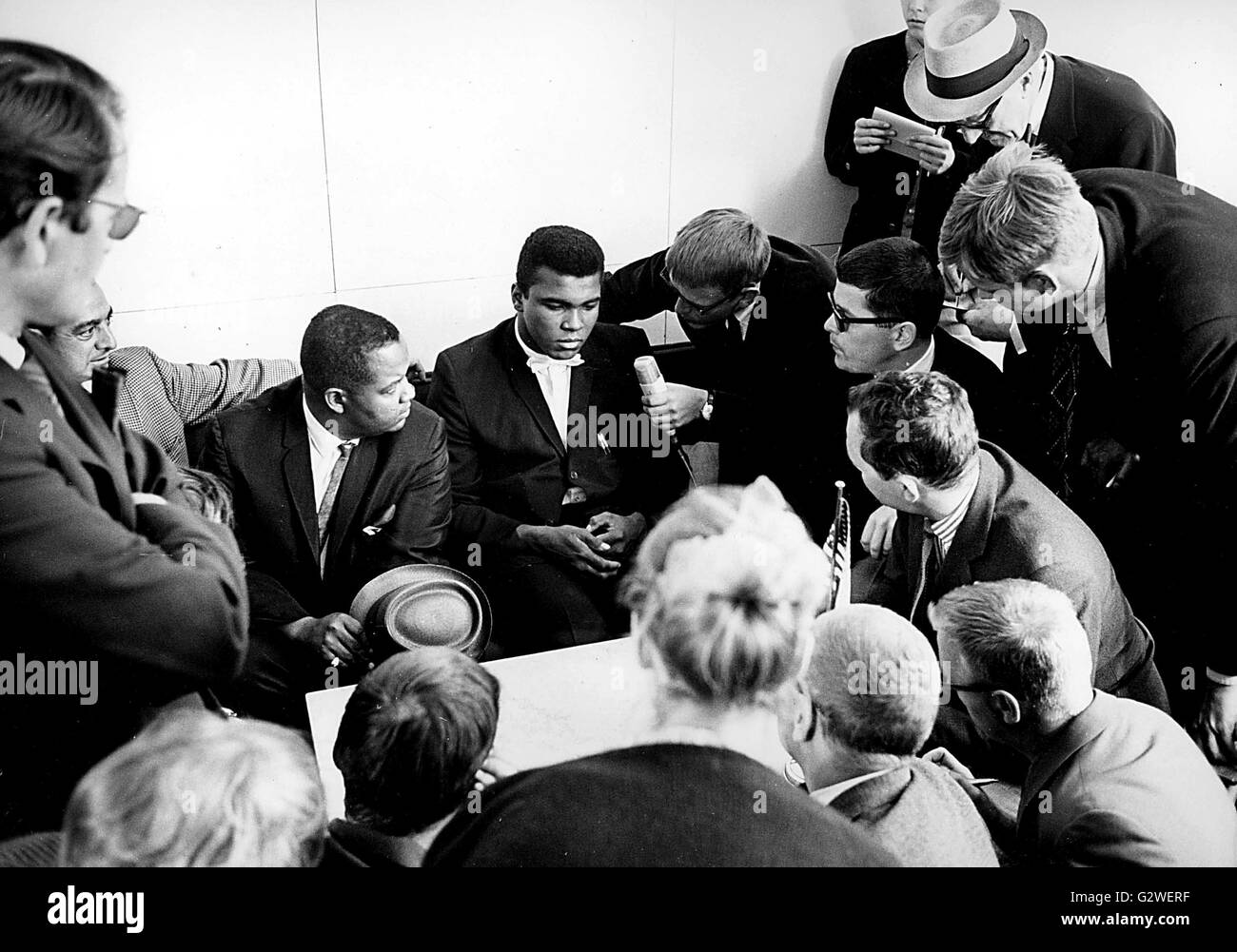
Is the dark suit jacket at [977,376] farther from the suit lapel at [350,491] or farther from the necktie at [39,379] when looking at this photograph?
the necktie at [39,379]

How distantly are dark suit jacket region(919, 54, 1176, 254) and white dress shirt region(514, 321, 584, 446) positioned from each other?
31.4 inches

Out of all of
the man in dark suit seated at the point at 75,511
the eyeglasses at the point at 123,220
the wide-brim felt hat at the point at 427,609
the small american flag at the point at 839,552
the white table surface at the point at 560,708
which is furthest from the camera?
the small american flag at the point at 839,552

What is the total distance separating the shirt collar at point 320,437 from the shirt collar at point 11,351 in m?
0.48

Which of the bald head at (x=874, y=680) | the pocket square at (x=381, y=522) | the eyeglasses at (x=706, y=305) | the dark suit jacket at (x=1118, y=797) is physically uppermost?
the eyeglasses at (x=706, y=305)

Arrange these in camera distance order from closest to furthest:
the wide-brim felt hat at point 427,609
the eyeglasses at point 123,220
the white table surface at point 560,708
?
the eyeglasses at point 123,220 < the white table surface at point 560,708 < the wide-brim felt hat at point 427,609

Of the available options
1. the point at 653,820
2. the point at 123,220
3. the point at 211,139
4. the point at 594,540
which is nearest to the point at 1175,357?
the point at 594,540

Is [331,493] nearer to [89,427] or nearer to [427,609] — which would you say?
[427,609]

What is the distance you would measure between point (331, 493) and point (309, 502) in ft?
0.14

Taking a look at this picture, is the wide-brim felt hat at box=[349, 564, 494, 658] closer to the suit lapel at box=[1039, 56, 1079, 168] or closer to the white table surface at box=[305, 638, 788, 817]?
the white table surface at box=[305, 638, 788, 817]

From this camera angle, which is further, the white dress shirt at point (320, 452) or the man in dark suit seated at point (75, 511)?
the white dress shirt at point (320, 452)

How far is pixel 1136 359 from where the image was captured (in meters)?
2.67

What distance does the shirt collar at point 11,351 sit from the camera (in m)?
2.22

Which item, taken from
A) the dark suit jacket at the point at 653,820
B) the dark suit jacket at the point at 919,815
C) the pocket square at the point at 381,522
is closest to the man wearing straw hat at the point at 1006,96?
the dark suit jacket at the point at 919,815

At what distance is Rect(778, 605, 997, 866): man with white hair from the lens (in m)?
2.38
